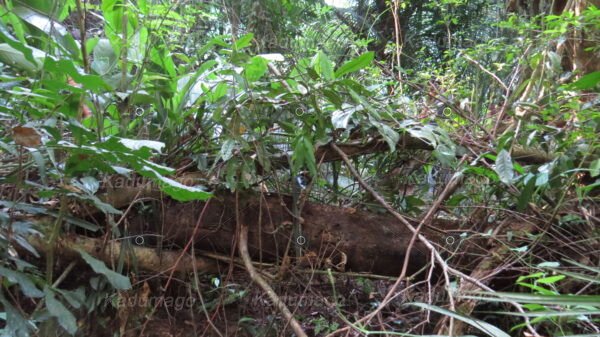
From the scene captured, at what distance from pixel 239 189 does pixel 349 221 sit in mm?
393

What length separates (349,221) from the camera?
159cm

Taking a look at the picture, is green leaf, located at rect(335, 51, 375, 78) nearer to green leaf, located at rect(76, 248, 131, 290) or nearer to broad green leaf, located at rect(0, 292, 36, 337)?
green leaf, located at rect(76, 248, 131, 290)

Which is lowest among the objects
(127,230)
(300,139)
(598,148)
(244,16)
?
(127,230)

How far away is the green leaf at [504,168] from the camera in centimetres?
129

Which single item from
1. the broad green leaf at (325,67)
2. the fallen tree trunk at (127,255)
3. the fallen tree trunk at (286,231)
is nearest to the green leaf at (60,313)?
the fallen tree trunk at (127,255)

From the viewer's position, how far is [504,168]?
51.6 inches

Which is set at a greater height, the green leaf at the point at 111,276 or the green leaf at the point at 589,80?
the green leaf at the point at 589,80

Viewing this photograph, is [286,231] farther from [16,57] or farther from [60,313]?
[16,57]

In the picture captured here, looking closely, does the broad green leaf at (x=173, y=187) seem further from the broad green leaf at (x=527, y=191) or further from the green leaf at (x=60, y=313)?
the broad green leaf at (x=527, y=191)

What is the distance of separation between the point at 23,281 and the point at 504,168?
1.22 metres

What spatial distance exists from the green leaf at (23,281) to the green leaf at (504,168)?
3.85 feet

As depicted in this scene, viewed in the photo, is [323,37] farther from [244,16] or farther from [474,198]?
[474,198]

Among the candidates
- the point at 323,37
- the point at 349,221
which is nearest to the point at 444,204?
the point at 349,221

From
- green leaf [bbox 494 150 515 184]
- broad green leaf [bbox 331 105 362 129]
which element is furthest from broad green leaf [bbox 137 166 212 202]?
green leaf [bbox 494 150 515 184]
